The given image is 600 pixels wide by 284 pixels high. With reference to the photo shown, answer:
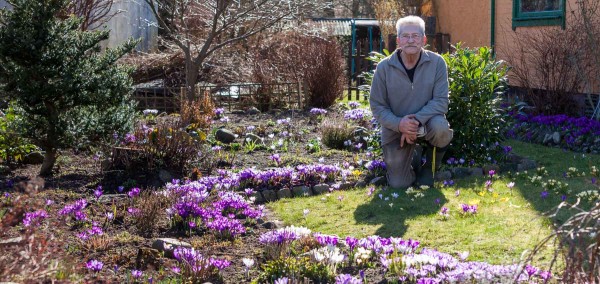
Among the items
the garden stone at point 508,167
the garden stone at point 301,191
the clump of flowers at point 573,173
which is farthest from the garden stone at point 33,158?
the clump of flowers at point 573,173

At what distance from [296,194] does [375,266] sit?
2.76 meters

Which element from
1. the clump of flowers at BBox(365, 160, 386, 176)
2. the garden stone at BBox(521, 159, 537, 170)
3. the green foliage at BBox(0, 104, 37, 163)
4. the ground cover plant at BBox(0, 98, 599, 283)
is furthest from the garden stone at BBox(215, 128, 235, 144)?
the garden stone at BBox(521, 159, 537, 170)

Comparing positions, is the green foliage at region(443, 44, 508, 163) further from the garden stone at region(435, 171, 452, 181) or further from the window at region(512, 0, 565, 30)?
the window at region(512, 0, 565, 30)

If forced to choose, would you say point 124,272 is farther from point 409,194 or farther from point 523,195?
point 523,195

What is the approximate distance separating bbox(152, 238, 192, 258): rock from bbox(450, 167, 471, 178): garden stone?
3502 mm

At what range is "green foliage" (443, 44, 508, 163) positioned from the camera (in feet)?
26.3

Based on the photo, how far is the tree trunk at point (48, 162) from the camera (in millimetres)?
7599

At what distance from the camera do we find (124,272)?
463 centimetres

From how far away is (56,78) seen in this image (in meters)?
7.44

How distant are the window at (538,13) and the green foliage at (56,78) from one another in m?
6.98

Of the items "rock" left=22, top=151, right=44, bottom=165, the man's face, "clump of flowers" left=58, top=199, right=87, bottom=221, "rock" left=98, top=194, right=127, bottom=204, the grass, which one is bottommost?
the grass

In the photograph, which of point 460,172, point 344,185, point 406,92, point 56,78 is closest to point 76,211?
point 56,78

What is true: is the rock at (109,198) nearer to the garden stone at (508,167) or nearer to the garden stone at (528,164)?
the garden stone at (508,167)

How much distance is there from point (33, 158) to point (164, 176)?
5.79 feet
